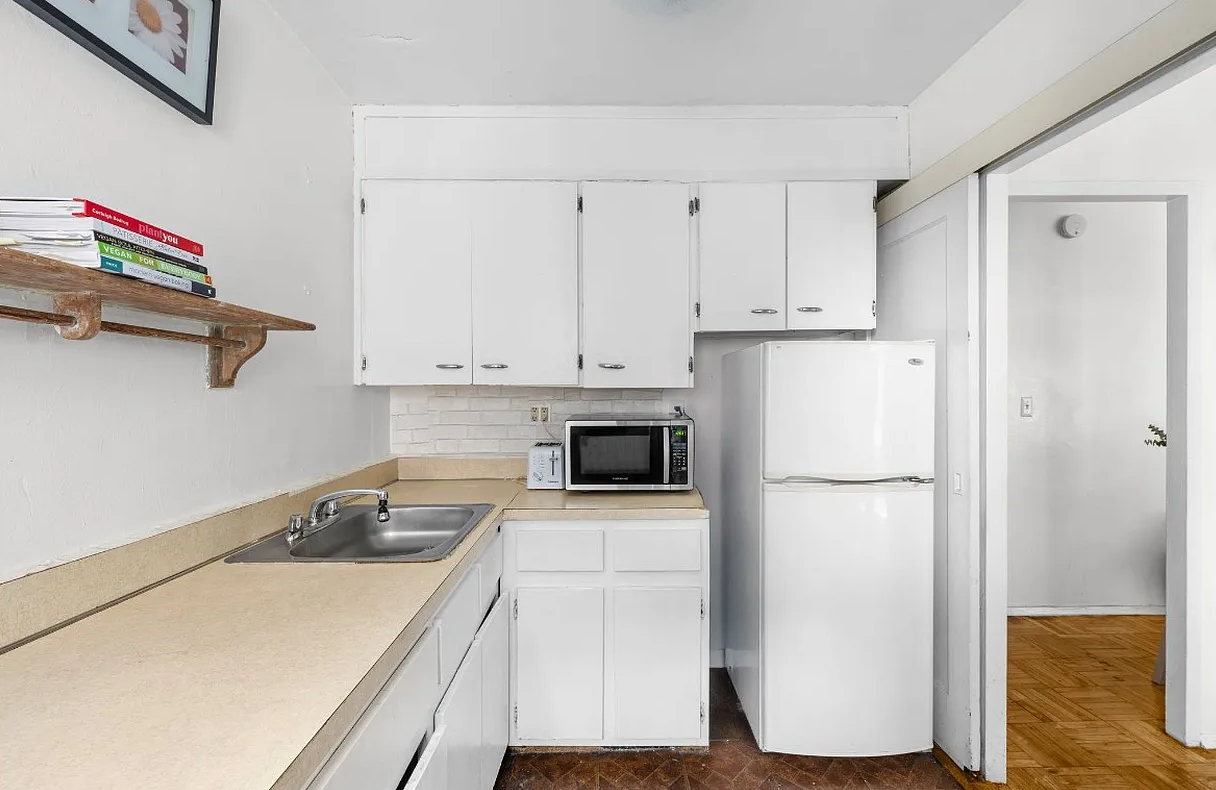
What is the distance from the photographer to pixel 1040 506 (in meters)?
3.31

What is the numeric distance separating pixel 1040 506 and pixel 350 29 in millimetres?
3951

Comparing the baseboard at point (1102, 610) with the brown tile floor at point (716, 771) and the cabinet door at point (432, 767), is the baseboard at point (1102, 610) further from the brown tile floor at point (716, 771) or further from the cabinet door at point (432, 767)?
the cabinet door at point (432, 767)

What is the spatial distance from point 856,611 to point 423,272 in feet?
6.90

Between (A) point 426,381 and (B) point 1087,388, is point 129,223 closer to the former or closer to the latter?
(A) point 426,381

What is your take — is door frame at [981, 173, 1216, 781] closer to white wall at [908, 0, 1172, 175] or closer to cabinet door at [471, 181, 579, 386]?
white wall at [908, 0, 1172, 175]

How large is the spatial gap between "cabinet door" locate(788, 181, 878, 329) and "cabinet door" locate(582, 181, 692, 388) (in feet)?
1.53

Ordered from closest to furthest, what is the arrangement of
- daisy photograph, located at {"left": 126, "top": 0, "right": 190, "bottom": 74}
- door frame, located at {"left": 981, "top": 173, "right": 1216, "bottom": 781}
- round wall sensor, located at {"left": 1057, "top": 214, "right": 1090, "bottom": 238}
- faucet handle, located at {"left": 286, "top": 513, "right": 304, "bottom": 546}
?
daisy photograph, located at {"left": 126, "top": 0, "right": 190, "bottom": 74} < faucet handle, located at {"left": 286, "top": 513, "right": 304, "bottom": 546} < door frame, located at {"left": 981, "top": 173, "right": 1216, "bottom": 781} < round wall sensor, located at {"left": 1057, "top": 214, "right": 1090, "bottom": 238}

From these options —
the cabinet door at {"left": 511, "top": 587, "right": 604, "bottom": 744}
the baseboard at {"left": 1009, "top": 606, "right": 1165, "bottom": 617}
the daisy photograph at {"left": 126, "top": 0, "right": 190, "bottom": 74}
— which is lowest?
the baseboard at {"left": 1009, "top": 606, "right": 1165, "bottom": 617}

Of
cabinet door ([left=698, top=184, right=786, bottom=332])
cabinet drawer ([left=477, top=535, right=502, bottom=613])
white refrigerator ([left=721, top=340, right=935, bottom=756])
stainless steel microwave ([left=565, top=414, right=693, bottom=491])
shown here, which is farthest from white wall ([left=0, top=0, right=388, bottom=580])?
white refrigerator ([left=721, top=340, right=935, bottom=756])

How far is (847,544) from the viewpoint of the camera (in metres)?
2.09

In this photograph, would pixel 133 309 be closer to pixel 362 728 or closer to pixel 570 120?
pixel 362 728

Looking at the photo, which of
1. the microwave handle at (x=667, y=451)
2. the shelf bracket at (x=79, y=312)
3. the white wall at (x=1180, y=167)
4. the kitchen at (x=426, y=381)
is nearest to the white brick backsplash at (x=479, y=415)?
the kitchen at (x=426, y=381)

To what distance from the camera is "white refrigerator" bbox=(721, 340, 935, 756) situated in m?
2.07

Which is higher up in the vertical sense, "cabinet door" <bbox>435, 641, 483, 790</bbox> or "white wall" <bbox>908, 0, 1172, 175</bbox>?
"white wall" <bbox>908, 0, 1172, 175</bbox>
